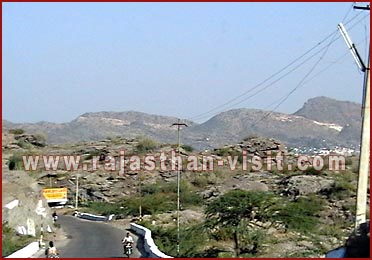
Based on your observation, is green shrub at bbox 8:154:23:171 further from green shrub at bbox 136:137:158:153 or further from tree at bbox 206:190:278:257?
tree at bbox 206:190:278:257

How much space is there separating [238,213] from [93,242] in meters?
9.23

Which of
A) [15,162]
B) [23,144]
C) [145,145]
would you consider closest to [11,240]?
[15,162]

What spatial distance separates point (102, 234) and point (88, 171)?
47.5 meters

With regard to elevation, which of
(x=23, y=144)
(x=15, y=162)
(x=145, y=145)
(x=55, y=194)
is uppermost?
(x=23, y=144)

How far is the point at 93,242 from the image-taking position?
43.9 m

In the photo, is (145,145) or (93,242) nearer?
(93,242)

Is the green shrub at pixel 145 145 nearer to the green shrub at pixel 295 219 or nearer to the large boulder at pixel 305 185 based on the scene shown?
the large boulder at pixel 305 185

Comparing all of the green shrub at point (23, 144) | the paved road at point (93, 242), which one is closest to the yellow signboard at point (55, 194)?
the paved road at point (93, 242)

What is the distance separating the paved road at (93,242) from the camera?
1410 inches

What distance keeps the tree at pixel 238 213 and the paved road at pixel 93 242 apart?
465cm

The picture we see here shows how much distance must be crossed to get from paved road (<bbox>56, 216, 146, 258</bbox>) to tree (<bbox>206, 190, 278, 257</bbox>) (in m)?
4.65

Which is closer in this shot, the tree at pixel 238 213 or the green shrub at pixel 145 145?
the tree at pixel 238 213

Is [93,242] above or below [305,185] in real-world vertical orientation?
below

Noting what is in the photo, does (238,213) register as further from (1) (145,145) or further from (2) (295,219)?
(1) (145,145)
